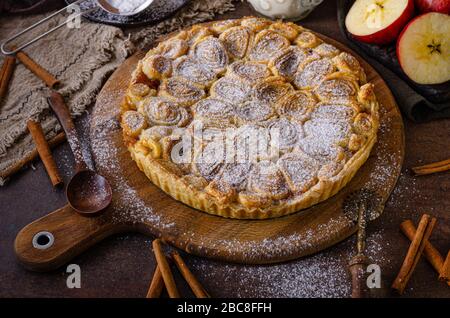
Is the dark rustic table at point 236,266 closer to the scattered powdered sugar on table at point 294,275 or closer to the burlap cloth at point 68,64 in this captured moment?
the scattered powdered sugar on table at point 294,275

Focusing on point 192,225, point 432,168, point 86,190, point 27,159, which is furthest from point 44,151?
point 432,168

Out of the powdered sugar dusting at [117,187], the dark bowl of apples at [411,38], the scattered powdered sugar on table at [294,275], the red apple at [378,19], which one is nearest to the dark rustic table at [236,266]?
the scattered powdered sugar on table at [294,275]

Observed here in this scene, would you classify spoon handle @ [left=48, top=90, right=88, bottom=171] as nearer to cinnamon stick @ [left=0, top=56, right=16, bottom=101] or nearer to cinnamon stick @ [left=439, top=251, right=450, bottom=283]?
cinnamon stick @ [left=0, top=56, right=16, bottom=101]

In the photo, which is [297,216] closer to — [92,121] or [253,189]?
[253,189]

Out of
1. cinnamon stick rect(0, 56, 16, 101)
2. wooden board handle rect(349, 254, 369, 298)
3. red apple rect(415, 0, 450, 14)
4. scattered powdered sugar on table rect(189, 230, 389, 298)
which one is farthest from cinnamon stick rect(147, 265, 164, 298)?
red apple rect(415, 0, 450, 14)

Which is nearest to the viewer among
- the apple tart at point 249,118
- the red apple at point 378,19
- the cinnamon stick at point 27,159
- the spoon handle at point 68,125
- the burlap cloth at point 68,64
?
the apple tart at point 249,118

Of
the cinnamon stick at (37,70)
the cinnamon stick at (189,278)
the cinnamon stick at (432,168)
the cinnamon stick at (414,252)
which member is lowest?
the cinnamon stick at (414,252)
